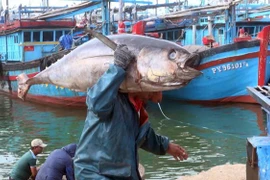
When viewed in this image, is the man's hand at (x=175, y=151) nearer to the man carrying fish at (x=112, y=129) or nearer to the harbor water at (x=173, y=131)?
the man carrying fish at (x=112, y=129)

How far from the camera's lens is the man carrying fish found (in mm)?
2471

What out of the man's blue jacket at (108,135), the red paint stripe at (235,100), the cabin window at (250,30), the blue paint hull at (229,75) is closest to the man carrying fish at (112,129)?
the man's blue jacket at (108,135)

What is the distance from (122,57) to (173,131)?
374 inches

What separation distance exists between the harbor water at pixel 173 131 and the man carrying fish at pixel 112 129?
5.28 m

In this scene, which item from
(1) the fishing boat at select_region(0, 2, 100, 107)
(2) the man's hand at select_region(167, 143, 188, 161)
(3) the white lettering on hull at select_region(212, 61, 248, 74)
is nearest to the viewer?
(2) the man's hand at select_region(167, 143, 188, 161)

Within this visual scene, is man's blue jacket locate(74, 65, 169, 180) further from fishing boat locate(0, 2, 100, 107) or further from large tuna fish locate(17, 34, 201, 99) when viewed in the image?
fishing boat locate(0, 2, 100, 107)

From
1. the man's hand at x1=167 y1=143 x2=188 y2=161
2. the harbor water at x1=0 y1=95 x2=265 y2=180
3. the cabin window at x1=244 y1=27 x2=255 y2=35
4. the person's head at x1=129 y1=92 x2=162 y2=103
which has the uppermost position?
the cabin window at x1=244 y1=27 x2=255 y2=35

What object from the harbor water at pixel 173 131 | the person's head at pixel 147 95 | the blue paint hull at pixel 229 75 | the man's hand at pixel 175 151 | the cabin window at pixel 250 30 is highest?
the cabin window at pixel 250 30

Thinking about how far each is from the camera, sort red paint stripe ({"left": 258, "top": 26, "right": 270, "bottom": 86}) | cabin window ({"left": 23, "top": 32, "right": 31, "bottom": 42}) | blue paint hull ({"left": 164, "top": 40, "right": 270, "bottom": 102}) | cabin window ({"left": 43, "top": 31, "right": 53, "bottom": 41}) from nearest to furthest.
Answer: red paint stripe ({"left": 258, "top": 26, "right": 270, "bottom": 86})
blue paint hull ({"left": 164, "top": 40, "right": 270, "bottom": 102})
cabin window ({"left": 23, "top": 32, "right": 31, "bottom": 42})
cabin window ({"left": 43, "top": 31, "right": 53, "bottom": 41})

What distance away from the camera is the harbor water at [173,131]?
876 centimetres

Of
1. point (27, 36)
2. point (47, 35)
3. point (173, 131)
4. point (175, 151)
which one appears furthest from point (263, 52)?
point (175, 151)

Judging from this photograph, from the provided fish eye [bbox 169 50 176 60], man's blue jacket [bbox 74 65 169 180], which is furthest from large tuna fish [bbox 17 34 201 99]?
man's blue jacket [bbox 74 65 169 180]

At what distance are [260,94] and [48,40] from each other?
1560cm

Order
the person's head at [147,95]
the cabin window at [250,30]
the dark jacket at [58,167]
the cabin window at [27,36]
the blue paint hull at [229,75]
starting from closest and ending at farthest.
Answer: the person's head at [147,95] < the dark jacket at [58,167] < the blue paint hull at [229,75] < the cabin window at [27,36] < the cabin window at [250,30]
